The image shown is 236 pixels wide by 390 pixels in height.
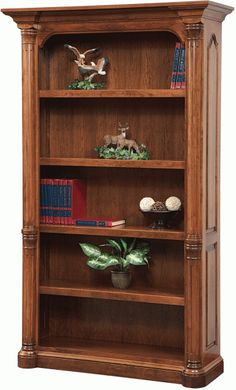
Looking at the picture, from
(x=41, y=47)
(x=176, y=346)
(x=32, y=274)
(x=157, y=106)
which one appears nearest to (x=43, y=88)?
(x=41, y=47)

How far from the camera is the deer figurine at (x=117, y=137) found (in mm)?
7070

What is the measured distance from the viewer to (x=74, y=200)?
23.5ft

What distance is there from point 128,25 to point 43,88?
2.52 ft

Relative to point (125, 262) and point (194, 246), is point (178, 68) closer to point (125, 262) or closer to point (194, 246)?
point (194, 246)

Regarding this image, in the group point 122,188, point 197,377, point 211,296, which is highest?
point 122,188

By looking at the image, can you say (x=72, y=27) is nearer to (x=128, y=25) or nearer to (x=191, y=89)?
(x=128, y=25)

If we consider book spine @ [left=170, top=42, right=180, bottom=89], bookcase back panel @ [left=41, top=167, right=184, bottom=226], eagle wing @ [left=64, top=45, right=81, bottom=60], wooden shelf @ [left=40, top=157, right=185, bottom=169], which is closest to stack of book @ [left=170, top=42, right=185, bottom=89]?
book spine @ [left=170, top=42, right=180, bottom=89]

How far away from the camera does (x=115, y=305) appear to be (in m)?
7.32

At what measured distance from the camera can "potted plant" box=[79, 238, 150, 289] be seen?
7.02 meters

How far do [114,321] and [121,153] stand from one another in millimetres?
1167

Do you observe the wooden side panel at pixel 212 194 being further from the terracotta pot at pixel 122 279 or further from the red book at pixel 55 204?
the red book at pixel 55 204

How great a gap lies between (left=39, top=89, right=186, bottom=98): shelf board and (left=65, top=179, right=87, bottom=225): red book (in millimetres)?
573

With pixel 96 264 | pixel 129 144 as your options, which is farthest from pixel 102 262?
pixel 129 144

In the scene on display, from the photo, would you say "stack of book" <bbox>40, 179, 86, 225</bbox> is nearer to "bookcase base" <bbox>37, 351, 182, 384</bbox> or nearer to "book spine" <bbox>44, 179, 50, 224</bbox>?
"book spine" <bbox>44, 179, 50, 224</bbox>
